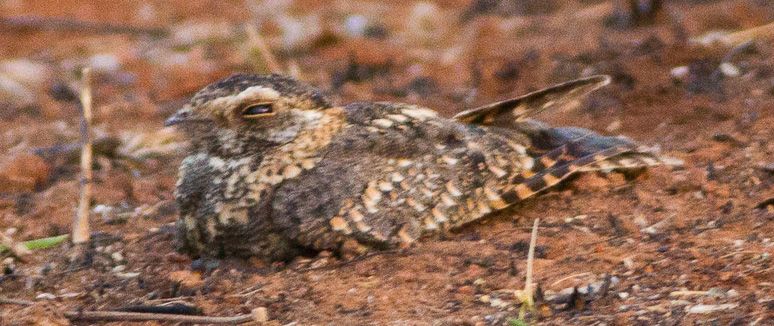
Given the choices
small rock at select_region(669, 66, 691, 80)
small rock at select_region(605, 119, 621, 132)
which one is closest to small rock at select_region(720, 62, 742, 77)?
small rock at select_region(669, 66, 691, 80)

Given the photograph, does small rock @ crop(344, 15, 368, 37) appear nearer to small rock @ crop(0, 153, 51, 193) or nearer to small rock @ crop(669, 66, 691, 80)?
small rock @ crop(669, 66, 691, 80)

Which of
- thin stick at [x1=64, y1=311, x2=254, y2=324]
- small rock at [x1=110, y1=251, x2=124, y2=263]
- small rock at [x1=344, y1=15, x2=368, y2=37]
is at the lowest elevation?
thin stick at [x1=64, y1=311, x2=254, y2=324]

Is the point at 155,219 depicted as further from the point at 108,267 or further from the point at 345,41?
the point at 345,41

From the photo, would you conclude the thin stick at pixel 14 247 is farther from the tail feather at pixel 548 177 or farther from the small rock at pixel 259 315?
the tail feather at pixel 548 177

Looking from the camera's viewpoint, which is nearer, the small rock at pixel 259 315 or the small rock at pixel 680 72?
the small rock at pixel 259 315

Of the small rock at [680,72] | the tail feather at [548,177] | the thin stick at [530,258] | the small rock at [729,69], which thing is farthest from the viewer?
the small rock at [680,72]

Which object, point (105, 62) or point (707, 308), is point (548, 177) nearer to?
point (707, 308)

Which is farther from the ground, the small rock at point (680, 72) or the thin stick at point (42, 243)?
the small rock at point (680, 72)

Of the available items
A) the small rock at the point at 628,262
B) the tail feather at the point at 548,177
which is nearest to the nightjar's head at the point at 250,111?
the tail feather at the point at 548,177
